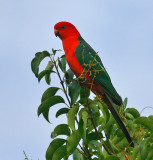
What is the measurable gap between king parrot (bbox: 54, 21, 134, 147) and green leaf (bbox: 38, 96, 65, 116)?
0.81m

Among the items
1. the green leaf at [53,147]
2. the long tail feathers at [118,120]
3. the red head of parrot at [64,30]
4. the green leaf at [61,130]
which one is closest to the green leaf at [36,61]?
the green leaf at [61,130]

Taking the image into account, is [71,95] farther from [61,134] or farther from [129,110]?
[129,110]

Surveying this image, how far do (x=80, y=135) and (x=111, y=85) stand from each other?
1.65 meters

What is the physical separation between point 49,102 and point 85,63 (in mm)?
1481

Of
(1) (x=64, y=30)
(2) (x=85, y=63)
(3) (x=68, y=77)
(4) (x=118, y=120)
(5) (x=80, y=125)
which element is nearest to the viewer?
(5) (x=80, y=125)

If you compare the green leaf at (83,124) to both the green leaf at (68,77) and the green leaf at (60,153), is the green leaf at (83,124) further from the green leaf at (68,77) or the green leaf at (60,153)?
the green leaf at (68,77)

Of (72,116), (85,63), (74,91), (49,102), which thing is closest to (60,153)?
(72,116)

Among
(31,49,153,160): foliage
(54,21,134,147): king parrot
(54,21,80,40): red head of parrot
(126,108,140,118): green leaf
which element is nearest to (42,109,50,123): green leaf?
(31,49,153,160): foliage

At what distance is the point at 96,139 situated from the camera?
2973 millimetres

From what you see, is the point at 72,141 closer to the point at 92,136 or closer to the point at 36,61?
the point at 92,136

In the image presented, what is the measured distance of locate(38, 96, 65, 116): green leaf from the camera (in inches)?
113

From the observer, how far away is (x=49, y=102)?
2883 mm

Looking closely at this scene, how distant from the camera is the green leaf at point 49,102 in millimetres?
2867

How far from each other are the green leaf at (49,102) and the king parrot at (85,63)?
81 centimetres
